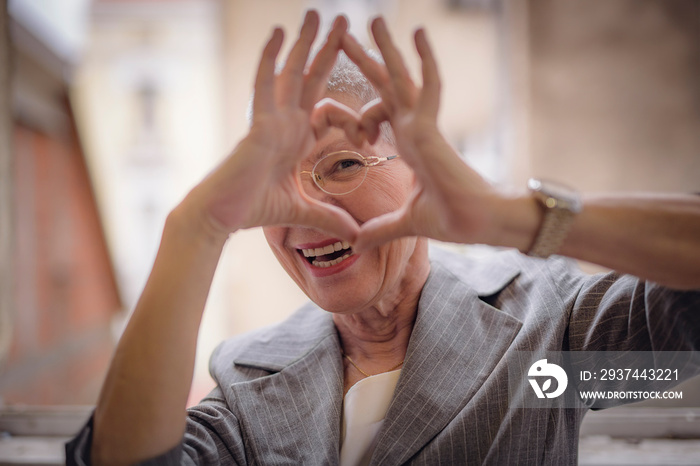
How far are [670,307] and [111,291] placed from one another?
4.24 metres

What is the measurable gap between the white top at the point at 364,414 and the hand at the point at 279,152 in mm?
437

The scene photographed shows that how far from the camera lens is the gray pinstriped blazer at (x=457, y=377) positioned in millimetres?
820

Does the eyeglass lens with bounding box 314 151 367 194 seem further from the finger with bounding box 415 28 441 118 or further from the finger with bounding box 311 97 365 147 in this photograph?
the finger with bounding box 415 28 441 118

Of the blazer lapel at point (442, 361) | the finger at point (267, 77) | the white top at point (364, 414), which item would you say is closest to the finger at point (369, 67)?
the finger at point (267, 77)

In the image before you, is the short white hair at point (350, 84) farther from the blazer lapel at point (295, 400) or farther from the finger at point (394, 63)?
the blazer lapel at point (295, 400)

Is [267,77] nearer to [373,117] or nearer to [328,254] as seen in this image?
[373,117]

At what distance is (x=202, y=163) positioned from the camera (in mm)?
2566

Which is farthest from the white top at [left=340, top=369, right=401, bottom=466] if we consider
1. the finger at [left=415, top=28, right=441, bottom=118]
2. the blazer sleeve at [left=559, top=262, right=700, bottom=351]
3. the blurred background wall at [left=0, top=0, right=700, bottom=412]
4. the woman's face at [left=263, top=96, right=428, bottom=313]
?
the blurred background wall at [left=0, top=0, right=700, bottom=412]

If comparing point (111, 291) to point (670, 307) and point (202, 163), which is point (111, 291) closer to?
point (202, 163)

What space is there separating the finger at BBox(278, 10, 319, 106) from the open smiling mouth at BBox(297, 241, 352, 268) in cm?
35

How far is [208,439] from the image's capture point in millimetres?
910

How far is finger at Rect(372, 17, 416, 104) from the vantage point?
27.4 inches

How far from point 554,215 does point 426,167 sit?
0.21 m

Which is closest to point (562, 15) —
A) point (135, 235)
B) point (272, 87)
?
point (272, 87)
